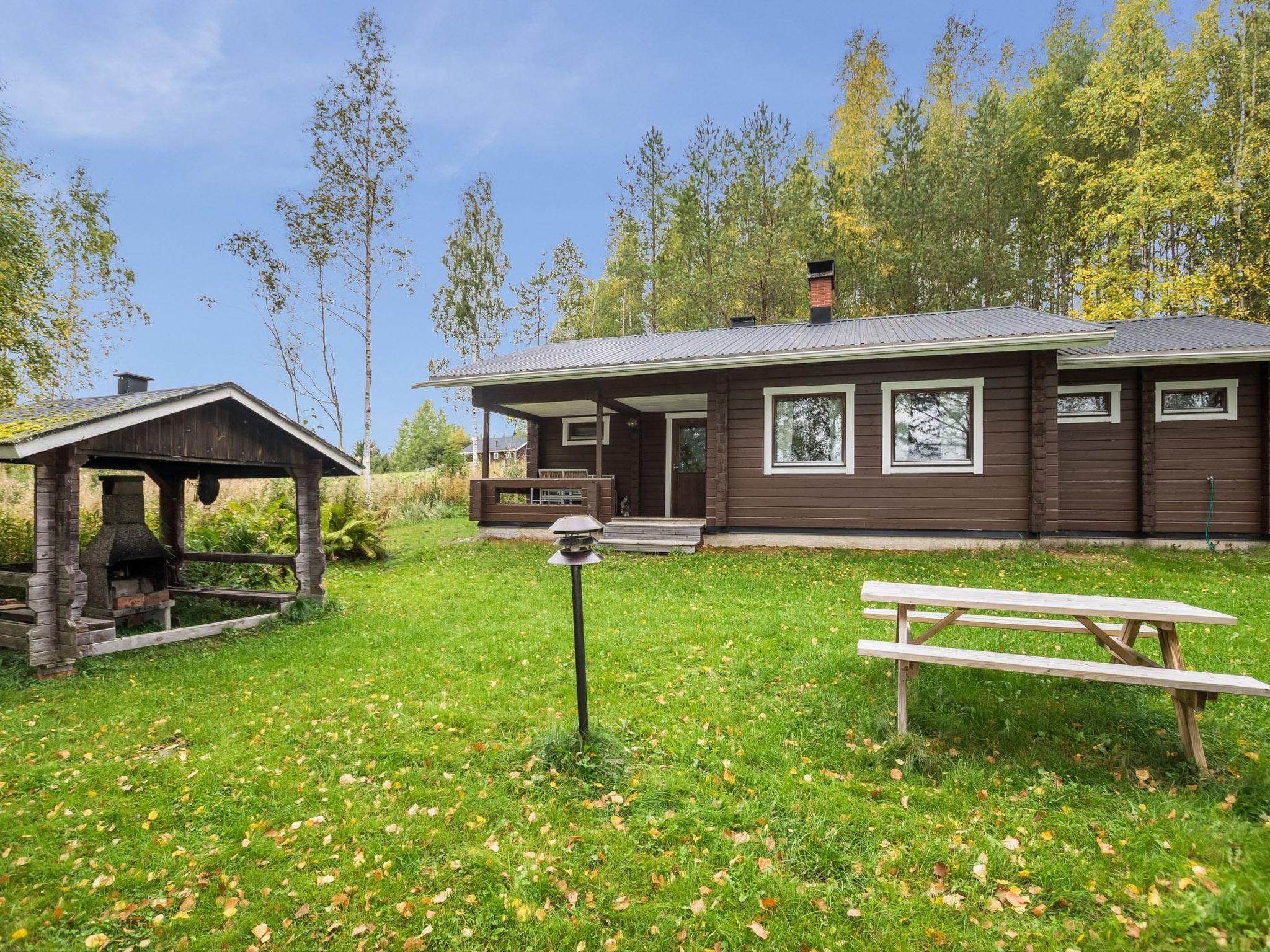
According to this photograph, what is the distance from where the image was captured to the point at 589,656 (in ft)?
15.5

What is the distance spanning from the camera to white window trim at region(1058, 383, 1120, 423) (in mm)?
10086

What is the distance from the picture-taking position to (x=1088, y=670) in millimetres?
2828

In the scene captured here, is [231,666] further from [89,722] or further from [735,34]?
[735,34]

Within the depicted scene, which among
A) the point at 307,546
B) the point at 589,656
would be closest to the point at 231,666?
the point at 307,546

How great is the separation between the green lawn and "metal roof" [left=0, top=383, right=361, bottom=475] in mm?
1912

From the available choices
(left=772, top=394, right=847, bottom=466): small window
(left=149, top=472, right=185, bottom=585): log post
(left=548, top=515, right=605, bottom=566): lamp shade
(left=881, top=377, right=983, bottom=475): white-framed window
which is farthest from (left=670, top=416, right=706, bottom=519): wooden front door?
(left=548, top=515, right=605, bottom=566): lamp shade

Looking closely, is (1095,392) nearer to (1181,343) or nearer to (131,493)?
(1181,343)

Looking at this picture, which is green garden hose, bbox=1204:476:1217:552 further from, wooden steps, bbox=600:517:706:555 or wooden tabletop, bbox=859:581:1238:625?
wooden tabletop, bbox=859:581:1238:625

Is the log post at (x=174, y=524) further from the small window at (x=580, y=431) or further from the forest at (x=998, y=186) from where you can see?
the forest at (x=998, y=186)

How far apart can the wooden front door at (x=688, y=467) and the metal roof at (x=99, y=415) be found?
327 inches

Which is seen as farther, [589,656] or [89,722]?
[589,656]

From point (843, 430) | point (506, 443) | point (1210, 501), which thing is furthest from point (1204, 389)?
Answer: point (506, 443)

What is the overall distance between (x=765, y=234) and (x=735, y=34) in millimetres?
5611

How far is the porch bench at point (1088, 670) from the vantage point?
2.58 metres
